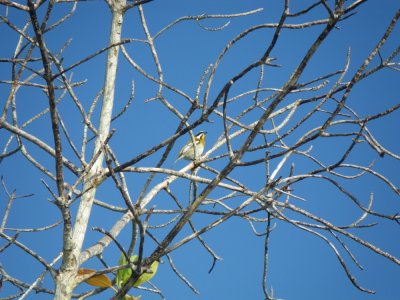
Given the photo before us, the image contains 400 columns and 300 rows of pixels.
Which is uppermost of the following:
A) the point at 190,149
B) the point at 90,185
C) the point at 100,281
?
the point at 190,149

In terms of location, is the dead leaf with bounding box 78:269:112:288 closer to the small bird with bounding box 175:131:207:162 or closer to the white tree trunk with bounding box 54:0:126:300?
the white tree trunk with bounding box 54:0:126:300

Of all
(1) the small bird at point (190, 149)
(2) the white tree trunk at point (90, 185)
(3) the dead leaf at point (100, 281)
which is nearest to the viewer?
(2) the white tree trunk at point (90, 185)

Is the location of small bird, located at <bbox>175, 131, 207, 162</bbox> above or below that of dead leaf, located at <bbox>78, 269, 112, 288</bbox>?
above

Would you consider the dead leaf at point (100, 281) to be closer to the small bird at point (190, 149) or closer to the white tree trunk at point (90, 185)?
the white tree trunk at point (90, 185)

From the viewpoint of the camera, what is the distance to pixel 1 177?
3.56 metres

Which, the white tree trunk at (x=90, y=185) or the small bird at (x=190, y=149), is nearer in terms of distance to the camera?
the white tree trunk at (x=90, y=185)

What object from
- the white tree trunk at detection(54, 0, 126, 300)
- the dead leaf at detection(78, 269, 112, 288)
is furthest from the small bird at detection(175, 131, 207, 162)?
the dead leaf at detection(78, 269, 112, 288)

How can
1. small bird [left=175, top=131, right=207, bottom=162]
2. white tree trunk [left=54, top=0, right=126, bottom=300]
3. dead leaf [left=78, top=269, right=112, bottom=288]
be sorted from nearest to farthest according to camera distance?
white tree trunk [left=54, top=0, right=126, bottom=300] < dead leaf [left=78, top=269, right=112, bottom=288] < small bird [left=175, top=131, right=207, bottom=162]

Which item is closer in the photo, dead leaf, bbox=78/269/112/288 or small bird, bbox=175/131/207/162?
dead leaf, bbox=78/269/112/288

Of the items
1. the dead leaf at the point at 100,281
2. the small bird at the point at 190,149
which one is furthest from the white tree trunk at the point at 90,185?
the small bird at the point at 190,149

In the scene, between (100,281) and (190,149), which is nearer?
(100,281)

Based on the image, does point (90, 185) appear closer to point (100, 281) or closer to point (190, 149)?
point (100, 281)

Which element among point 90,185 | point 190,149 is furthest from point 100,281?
point 190,149

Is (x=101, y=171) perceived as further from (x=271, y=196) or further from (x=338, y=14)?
(x=338, y=14)
